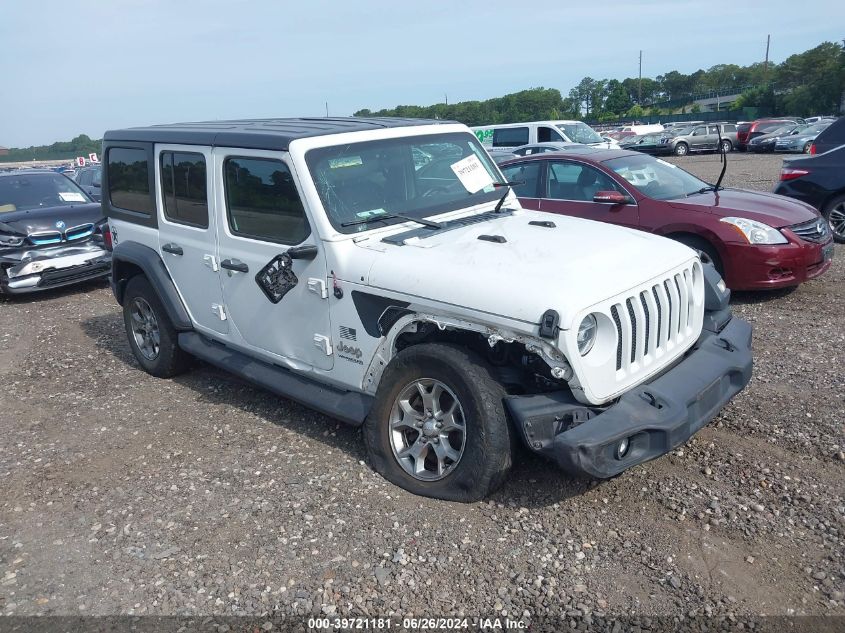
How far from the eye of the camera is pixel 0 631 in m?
3.11

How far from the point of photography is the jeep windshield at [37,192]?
32.7 ft

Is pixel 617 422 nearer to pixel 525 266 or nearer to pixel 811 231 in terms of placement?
pixel 525 266

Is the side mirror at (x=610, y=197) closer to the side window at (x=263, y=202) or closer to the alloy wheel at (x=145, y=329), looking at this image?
the side window at (x=263, y=202)

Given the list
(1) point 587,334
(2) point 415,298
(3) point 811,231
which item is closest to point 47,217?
(2) point 415,298

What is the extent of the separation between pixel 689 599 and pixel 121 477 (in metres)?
3.35

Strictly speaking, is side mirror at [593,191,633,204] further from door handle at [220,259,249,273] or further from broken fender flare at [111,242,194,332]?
broken fender flare at [111,242,194,332]

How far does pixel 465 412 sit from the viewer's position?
11.6ft

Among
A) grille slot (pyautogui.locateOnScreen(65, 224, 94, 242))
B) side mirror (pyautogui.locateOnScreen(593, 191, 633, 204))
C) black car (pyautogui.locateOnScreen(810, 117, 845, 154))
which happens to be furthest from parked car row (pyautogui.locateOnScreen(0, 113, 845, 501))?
black car (pyautogui.locateOnScreen(810, 117, 845, 154))

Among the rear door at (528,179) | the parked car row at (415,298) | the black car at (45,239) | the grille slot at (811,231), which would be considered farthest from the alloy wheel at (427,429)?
the black car at (45,239)

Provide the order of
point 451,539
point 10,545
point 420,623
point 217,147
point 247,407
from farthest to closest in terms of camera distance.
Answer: point 247,407, point 217,147, point 10,545, point 451,539, point 420,623

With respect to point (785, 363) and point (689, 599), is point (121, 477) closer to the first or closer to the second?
point (689, 599)

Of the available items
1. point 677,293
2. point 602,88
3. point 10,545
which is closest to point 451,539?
point 677,293

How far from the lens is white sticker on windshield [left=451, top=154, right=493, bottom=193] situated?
488 cm

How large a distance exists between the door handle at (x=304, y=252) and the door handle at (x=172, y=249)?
147 centimetres
